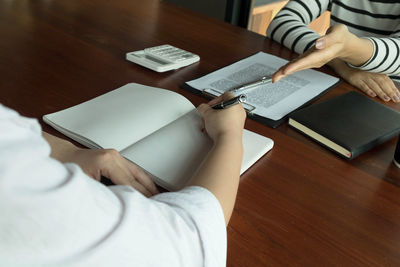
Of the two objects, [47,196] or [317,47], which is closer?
[47,196]

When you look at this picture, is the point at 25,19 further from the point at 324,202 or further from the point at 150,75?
the point at 324,202

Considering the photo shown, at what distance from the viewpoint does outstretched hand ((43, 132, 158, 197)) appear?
608 mm

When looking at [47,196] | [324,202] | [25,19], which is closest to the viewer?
[47,196]

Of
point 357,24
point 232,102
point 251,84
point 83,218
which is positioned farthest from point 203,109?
point 357,24

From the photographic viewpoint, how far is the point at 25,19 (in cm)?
125

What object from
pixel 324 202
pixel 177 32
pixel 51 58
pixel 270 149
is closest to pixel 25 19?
pixel 51 58

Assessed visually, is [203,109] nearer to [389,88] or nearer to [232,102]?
[232,102]

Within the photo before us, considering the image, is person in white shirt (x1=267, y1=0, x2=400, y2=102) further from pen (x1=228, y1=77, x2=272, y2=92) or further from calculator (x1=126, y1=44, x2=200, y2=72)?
calculator (x1=126, y1=44, x2=200, y2=72)

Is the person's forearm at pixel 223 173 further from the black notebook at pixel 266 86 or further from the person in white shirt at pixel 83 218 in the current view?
the black notebook at pixel 266 86

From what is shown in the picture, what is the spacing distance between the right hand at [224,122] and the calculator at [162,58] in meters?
0.29

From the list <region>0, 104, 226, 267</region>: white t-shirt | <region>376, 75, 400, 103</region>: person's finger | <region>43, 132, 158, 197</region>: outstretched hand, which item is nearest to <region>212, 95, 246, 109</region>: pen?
<region>43, 132, 158, 197</region>: outstretched hand

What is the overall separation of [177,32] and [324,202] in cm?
79

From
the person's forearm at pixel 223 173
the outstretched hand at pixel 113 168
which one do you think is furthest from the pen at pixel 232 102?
the outstretched hand at pixel 113 168

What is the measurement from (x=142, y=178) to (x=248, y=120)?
313 millimetres
